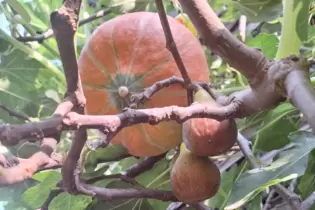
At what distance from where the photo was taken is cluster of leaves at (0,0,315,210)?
0.54m

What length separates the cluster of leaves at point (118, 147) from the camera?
540 millimetres

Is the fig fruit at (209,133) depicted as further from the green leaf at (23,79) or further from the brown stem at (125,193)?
the green leaf at (23,79)

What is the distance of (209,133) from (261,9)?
364 millimetres

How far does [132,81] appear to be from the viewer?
2.02ft

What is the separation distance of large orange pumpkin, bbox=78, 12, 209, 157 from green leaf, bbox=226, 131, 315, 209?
119mm

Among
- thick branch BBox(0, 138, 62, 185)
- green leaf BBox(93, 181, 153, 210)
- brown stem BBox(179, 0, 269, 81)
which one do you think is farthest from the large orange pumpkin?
thick branch BBox(0, 138, 62, 185)

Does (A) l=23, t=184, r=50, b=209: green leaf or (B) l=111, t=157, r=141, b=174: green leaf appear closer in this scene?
(A) l=23, t=184, r=50, b=209: green leaf

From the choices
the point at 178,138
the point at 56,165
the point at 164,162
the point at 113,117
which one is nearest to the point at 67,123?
the point at 113,117

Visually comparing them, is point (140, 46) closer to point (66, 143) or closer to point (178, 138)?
point (178, 138)

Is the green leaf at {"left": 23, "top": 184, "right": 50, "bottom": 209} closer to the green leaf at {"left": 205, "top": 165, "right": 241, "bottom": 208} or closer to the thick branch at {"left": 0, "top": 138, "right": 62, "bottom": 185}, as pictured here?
the green leaf at {"left": 205, "top": 165, "right": 241, "bottom": 208}

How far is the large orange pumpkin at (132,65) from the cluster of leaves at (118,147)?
0.07m

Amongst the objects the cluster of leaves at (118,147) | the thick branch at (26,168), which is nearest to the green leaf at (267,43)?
the cluster of leaves at (118,147)

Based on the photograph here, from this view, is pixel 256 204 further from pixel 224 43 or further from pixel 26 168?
pixel 26 168

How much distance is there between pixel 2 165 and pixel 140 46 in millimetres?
363
